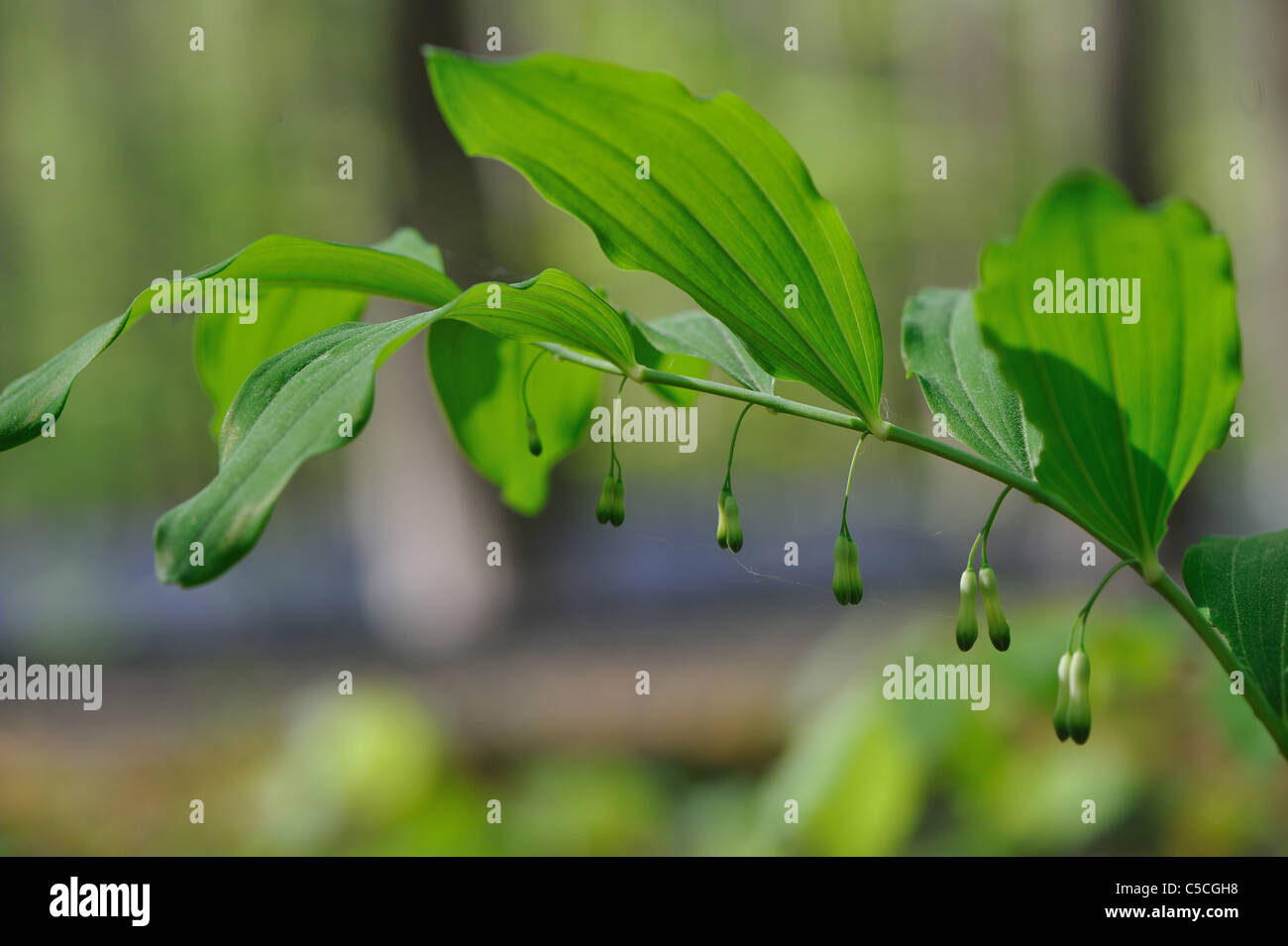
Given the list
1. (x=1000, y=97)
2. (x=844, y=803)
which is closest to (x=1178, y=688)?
(x=844, y=803)

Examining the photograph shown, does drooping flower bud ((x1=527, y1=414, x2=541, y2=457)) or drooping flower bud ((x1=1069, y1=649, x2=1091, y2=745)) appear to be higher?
drooping flower bud ((x1=527, y1=414, x2=541, y2=457))

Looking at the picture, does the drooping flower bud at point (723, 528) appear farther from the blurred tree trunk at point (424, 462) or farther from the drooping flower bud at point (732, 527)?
the blurred tree trunk at point (424, 462)

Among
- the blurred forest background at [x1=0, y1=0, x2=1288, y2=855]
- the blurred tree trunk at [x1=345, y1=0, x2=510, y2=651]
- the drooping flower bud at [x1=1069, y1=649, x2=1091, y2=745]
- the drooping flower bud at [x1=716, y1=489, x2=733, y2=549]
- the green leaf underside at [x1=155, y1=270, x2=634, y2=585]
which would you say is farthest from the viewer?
the blurred tree trunk at [x1=345, y1=0, x2=510, y2=651]

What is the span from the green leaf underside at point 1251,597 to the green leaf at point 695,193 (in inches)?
9.8

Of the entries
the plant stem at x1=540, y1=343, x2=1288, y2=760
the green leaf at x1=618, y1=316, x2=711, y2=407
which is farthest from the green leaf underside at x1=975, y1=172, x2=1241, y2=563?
the green leaf at x1=618, y1=316, x2=711, y2=407

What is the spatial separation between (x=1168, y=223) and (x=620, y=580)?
6543 millimetres

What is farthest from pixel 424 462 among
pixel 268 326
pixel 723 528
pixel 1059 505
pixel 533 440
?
pixel 1059 505

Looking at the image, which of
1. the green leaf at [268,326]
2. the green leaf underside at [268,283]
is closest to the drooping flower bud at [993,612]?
the green leaf underside at [268,283]

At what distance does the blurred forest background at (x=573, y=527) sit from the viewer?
196 centimetres

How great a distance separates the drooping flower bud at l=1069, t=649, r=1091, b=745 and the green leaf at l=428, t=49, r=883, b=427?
0.17m

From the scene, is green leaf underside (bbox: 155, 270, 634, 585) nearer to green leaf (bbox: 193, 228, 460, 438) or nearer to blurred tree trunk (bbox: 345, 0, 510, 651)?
green leaf (bbox: 193, 228, 460, 438)

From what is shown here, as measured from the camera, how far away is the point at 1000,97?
490 cm

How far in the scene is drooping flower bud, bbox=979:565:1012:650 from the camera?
1.65 feet

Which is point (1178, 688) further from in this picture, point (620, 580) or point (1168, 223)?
point (620, 580)
